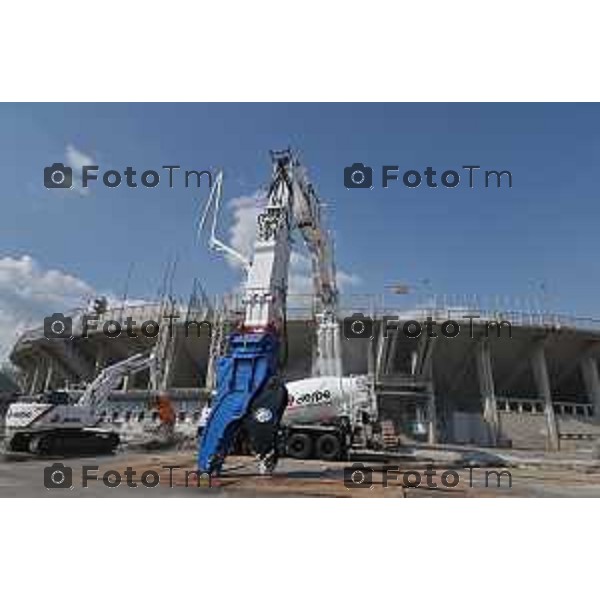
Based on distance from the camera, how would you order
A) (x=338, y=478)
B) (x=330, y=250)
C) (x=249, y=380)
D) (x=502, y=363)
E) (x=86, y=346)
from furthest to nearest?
(x=86, y=346) → (x=502, y=363) → (x=330, y=250) → (x=338, y=478) → (x=249, y=380)

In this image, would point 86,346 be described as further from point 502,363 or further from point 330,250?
point 502,363

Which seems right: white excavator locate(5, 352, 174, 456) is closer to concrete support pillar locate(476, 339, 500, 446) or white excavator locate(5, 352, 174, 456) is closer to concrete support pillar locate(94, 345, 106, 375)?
concrete support pillar locate(94, 345, 106, 375)

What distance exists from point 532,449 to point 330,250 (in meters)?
21.8

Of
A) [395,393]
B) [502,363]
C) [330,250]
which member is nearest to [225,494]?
[330,250]

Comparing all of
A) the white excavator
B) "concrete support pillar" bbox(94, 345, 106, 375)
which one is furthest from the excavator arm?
"concrete support pillar" bbox(94, 345, 106, 375)

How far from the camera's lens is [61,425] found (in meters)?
20.6

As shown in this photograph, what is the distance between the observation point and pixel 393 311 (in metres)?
35.0
